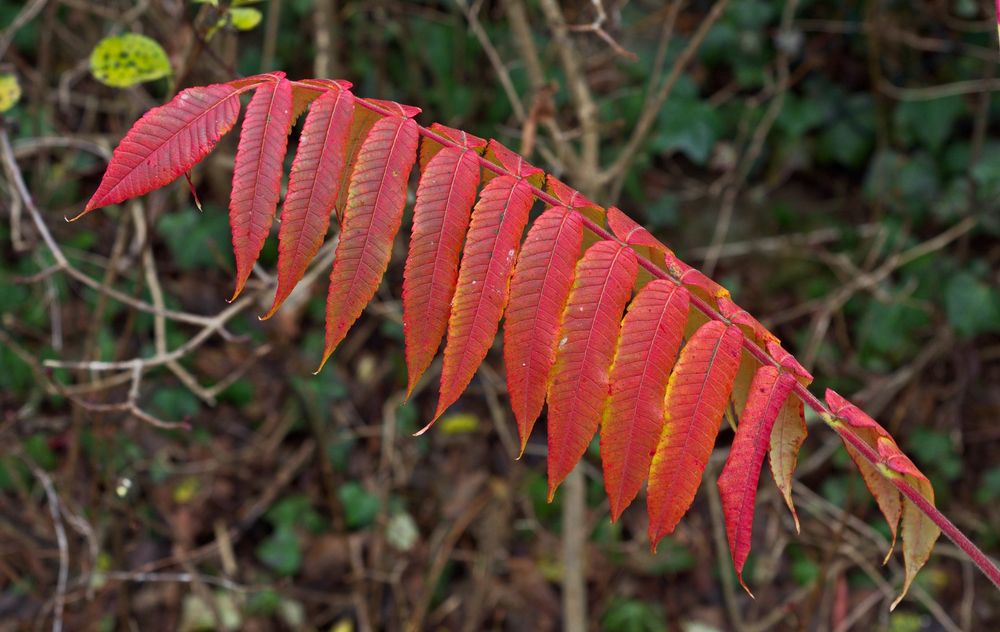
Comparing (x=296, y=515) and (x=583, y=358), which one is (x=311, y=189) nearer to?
(x=583, y=358)

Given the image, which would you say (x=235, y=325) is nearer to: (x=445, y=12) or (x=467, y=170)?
(x=445, y=12)

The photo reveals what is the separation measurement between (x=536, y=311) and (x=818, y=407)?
0.37 metres

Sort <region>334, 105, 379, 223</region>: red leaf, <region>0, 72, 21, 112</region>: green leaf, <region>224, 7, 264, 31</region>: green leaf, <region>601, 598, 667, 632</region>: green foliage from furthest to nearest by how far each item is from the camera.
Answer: <region>601, 598, 667, 632</region>: green foliage
<region>0, 72, 21, 112</region>: green leaf
<region>224, 7, 264, 31</region>: green leaf
<region>334, 105, 379, 223</region>: red leaf

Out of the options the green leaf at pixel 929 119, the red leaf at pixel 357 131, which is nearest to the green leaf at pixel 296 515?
the red leaf at pixel 357 131

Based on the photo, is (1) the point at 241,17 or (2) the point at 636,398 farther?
(1) the point at 241,17

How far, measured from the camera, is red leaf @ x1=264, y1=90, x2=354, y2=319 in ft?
3.55

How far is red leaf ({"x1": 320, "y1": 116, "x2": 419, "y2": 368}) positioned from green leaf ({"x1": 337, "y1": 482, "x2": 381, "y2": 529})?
7.69 ft

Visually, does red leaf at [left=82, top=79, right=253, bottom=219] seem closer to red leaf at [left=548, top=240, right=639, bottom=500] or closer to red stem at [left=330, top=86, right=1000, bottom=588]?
red stem at [left=330, top=86, right=1000, bottom=588]

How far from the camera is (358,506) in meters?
3.31

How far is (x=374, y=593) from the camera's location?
3.18 meters

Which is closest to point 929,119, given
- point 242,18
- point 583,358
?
point 242,18

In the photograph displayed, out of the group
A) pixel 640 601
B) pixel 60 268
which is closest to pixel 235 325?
pixel 60 268

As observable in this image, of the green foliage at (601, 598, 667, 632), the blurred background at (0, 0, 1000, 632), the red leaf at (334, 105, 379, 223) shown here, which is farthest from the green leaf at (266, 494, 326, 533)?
the red leaf at (334, 105, 379, 223)

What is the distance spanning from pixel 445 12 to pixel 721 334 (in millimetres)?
2981
